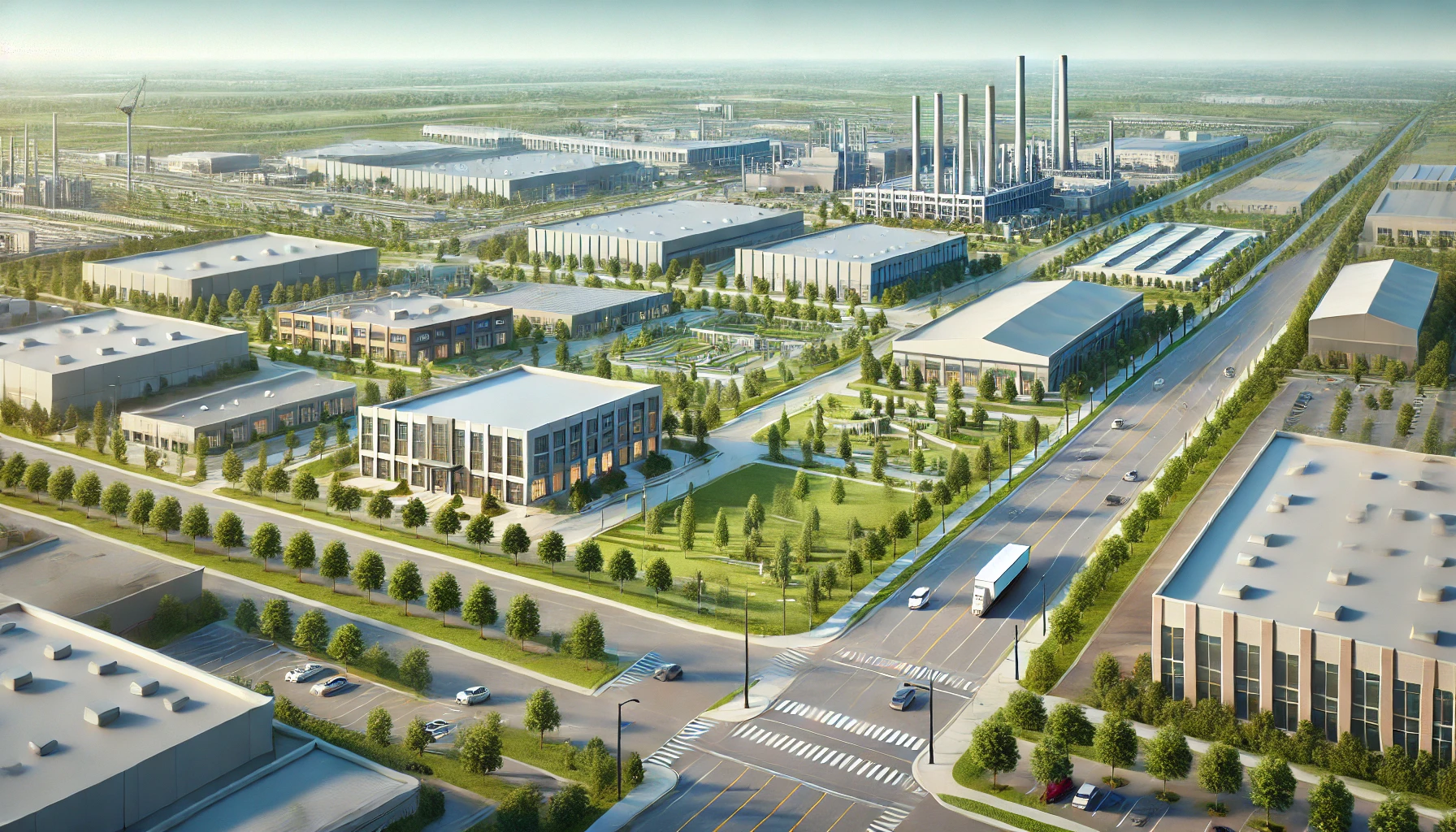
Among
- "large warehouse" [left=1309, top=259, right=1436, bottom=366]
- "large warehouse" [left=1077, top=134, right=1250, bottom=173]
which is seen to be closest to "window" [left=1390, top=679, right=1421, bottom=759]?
"large warehouse" [left=1309, top=259, right=1436, bottom=366]

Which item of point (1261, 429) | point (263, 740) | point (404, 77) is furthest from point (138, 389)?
point (404, 77)

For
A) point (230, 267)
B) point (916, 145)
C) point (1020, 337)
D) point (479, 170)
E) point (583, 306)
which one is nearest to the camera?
point (1020, 337)

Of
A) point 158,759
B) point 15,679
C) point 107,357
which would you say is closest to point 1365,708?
point 158,759

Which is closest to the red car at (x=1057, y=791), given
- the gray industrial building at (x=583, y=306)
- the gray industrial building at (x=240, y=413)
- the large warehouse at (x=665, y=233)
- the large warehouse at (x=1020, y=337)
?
the large warehouse at (x=1020, y=337)

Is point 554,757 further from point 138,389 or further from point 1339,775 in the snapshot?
point 138,389

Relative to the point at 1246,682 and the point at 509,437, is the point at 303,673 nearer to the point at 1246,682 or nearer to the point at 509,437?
the point at 509,437

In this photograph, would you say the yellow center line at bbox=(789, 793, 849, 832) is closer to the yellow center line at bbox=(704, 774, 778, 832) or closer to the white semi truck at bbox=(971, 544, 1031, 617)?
the yellow center line at bbox=(704, 774, 778, 832)

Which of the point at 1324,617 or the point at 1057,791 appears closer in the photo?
the point at 1057,791

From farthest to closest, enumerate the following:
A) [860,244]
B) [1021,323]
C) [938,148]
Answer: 1. [938,148]
2. [860,244]
3. [1021,323]
